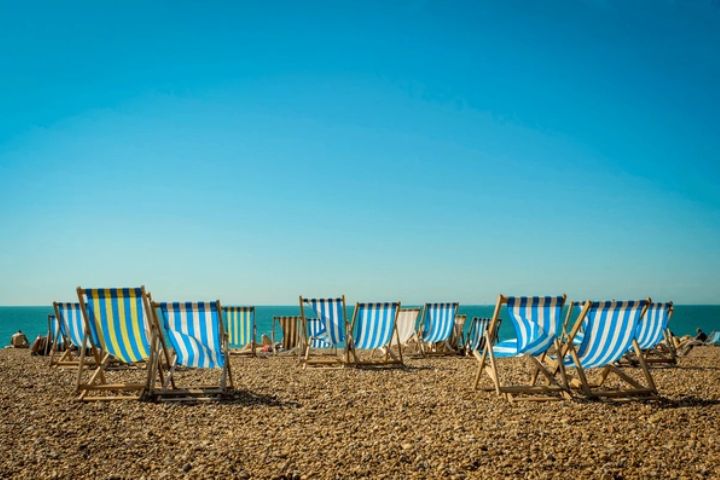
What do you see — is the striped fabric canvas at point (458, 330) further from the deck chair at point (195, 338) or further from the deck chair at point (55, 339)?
the deck chair at point (55, 339)

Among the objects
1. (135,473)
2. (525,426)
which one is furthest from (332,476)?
(525,426)


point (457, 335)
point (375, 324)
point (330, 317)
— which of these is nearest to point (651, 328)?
point (375, 324)

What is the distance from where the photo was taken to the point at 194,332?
5645 millimetres

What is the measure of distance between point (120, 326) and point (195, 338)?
747mm

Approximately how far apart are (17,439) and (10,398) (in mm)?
1811

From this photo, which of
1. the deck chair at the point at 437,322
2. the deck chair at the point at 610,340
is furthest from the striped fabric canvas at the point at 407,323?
the deck chair at the point at 610,340

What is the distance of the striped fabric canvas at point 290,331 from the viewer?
11.1 m

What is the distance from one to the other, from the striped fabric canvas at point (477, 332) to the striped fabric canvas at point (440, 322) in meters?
0.91

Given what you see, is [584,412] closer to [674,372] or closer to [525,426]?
[525,426]

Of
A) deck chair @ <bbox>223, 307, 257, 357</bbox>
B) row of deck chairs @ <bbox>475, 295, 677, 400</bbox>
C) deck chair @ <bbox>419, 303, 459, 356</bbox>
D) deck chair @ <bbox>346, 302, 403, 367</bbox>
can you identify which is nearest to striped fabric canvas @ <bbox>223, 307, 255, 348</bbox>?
deck chair @ <bbox>223, 307, 257, 357</bbox>

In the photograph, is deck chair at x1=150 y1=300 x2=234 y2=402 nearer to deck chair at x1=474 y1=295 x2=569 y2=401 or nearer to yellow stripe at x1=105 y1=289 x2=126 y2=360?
yellow stripe at x1=105 y1=289 x2=126 y2=360

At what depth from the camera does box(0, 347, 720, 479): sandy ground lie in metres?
3.17

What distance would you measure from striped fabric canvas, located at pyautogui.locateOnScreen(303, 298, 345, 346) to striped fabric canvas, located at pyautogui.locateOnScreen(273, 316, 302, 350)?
304 cm

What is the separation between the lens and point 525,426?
409 cm
